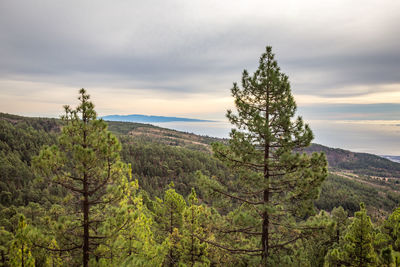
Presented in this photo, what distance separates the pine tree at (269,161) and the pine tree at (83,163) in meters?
4.09

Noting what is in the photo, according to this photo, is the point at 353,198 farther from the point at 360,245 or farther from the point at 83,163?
the point at 83,163

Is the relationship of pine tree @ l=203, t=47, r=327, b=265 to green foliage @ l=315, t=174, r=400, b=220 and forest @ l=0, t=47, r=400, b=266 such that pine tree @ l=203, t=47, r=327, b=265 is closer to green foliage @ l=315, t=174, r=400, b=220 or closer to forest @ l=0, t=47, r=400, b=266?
forest @ l=0, t=47, r=400, b=266

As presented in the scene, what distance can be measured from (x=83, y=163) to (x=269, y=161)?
22.5 feet

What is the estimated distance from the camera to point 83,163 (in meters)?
7.04

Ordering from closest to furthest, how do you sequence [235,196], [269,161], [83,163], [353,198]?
1. [83,163]
2. [269,161]
3. [235,196]
4. [353,198]

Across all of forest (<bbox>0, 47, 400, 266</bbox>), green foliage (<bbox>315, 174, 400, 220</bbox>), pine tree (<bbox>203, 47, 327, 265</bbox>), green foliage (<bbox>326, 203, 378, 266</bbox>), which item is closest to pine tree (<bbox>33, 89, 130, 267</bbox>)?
forest (<bbox>0, 47, 400, 266</bbox>)

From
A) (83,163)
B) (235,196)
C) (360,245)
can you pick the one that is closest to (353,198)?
(360,245)

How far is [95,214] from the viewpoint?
26.8ft

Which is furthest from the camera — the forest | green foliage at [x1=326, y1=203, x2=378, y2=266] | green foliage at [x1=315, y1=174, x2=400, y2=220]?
green foliage at [x1=315, y1=174, x2=400, y2=220]

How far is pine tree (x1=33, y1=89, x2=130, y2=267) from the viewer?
6.78 metres

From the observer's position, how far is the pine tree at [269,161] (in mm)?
8109

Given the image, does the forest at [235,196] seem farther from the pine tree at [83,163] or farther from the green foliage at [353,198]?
the green foliage at [353,198]

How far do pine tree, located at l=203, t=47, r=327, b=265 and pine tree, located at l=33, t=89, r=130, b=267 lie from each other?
409 centimetres

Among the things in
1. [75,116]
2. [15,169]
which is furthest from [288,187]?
[15,169]
